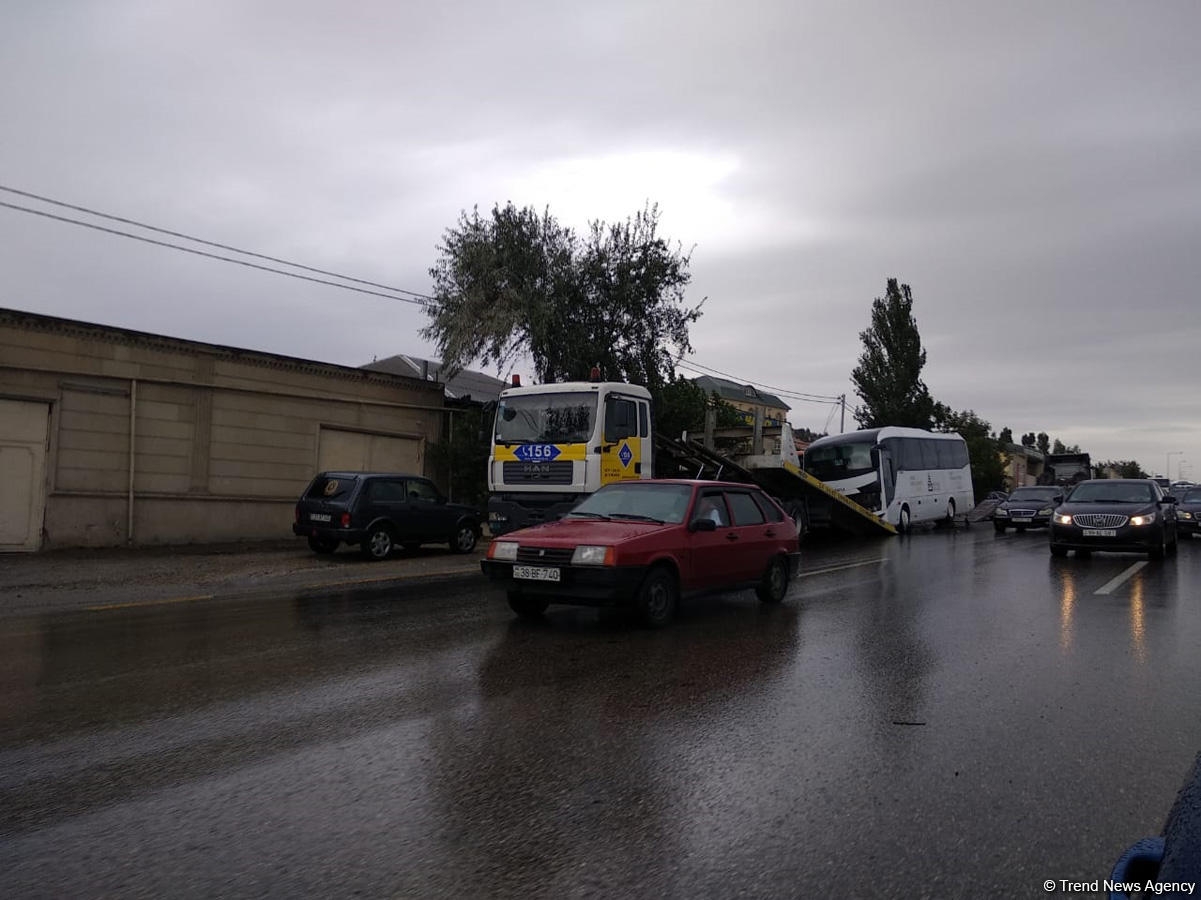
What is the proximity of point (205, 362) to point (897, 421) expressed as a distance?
4453 cm

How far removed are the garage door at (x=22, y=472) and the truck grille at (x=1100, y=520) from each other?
1932cm

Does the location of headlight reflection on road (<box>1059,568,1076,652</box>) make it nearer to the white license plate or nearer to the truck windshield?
the white license plate

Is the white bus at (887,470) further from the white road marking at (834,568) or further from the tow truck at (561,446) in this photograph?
the tow truck at (561,446)

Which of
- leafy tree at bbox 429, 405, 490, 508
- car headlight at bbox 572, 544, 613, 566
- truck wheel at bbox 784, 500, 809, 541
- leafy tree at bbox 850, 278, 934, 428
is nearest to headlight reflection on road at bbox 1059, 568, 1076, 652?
car headlight at bbox 572, 544, 613, 566

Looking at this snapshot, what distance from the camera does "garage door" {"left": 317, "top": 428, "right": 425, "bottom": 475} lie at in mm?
21250

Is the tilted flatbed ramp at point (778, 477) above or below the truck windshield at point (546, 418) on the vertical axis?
below

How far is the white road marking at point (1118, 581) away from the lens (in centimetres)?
1248

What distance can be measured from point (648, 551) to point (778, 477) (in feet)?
42.8

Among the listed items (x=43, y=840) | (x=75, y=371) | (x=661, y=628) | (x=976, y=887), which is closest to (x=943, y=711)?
(x=976, y=887)

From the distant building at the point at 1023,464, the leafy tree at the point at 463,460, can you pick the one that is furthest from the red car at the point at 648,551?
the distant building at the point at 1023,464

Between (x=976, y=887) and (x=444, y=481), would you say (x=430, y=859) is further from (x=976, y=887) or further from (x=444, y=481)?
(x=444, y=481)

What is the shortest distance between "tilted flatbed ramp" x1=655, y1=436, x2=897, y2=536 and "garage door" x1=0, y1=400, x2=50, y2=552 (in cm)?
1155

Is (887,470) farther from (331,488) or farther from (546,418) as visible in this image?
(331,488)

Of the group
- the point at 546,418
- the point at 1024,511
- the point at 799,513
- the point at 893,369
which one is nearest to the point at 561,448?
the point at 546,418
